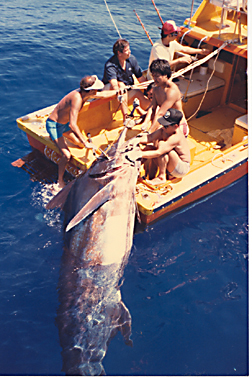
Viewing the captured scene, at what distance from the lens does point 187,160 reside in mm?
5852

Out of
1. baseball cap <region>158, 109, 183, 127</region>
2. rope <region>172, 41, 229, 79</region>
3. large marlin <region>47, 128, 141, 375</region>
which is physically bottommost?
large marlin <region>47, 128, 141, 375</region>

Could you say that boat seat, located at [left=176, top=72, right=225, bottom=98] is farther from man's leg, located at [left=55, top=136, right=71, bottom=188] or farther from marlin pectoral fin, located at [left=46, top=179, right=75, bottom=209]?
marlin pectoral fin, located at [left=46, top=179, right=75, bottom=209]

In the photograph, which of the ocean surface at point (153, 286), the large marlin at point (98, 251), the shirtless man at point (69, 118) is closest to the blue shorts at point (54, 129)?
the shirtless man at point (69, 118)

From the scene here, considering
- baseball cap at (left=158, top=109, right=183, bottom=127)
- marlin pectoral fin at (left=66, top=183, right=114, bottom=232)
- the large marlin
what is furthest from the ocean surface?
baseball cap at (left=158, top=109, right=183, bottom=127)

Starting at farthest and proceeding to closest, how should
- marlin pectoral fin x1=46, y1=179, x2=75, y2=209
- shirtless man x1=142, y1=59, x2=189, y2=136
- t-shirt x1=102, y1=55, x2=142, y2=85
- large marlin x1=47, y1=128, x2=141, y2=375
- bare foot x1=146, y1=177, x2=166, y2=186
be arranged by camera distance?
t-shirt x1=102, y1=55, x2=142, y2=85 → bare foot x1=146, y1=177, x2=166, y2=186 → shirtless man x1=142, y1=59, x2=189, y2=136 → marlin pectoral fin x1=46, y1=179, x2=75, y2=209 → large marlin x1=47, y1=128, x2=141, y2=375

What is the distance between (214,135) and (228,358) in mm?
4804

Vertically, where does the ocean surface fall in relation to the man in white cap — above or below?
below

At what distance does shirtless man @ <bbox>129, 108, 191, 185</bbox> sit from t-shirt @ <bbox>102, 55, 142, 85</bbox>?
5.89 ft

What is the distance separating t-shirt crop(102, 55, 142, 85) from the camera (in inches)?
264

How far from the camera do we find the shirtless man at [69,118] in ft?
18.8

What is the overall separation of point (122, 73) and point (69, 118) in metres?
1.67

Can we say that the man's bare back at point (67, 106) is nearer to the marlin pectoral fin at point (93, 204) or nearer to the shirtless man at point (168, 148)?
the shirtless man at point (168, 148)

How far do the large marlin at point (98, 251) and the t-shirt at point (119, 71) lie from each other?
2378mm

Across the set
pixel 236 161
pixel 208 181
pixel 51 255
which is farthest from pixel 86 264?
pixel 236 161
